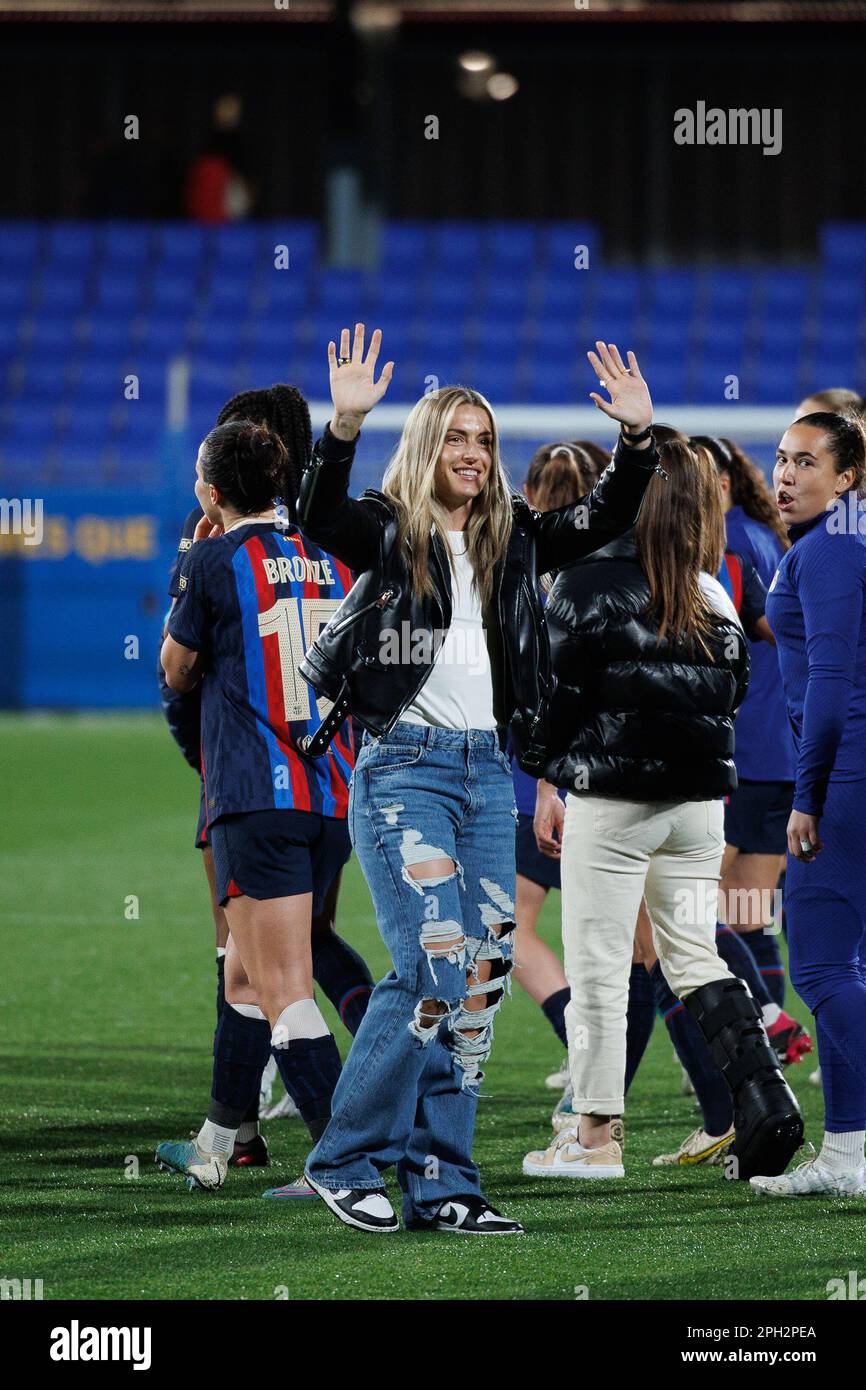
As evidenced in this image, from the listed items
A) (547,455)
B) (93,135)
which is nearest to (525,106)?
(93,135)

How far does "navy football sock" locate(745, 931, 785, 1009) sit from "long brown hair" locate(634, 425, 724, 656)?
1704 millimetres

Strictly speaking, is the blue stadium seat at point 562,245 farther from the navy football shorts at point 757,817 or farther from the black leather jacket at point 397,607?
the black leather jacket at point 397,607

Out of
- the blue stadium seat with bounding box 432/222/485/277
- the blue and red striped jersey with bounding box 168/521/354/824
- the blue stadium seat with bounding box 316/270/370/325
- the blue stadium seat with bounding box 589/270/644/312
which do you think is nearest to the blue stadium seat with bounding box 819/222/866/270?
the blue stadium seat with bounding box 589/270/644/312

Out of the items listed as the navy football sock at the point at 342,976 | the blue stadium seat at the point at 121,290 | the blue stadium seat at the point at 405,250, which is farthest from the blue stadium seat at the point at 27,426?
the navy football sock at the point at 342,976

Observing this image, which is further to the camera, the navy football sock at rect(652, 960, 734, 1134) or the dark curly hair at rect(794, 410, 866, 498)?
the navy football sock at rect(652, 960, 734, 1134)

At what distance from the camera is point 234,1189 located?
4.72m

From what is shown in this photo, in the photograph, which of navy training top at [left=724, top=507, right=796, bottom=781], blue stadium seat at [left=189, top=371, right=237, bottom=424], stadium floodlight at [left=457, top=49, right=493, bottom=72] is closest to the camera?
navy training top at [left=724, top=507, right=796, bottom=781]

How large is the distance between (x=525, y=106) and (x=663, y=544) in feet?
69.4

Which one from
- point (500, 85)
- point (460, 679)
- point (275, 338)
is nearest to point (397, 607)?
point (460, 679)

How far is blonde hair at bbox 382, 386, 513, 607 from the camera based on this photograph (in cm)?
405

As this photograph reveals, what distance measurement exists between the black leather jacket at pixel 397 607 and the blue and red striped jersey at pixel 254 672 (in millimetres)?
287

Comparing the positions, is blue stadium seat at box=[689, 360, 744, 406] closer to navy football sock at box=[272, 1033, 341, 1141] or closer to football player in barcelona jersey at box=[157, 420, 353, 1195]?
football player in barcelona jersey at box=[157, 420, 353, 1195]

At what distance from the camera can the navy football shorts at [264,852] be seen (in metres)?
4.47

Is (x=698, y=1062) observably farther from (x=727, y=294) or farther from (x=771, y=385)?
(x=727, y=294)
